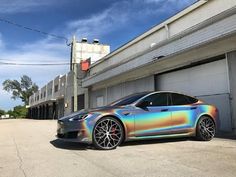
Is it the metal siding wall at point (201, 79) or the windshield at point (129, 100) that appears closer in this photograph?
the windshield at point (129, 100)

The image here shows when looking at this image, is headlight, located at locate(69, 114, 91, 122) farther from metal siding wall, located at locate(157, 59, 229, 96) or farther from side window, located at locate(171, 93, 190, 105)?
metal siding wall, located at locate(157, 59, 229, 96)

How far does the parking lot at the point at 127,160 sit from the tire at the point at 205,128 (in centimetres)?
40

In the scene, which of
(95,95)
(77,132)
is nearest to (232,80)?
(77,132)

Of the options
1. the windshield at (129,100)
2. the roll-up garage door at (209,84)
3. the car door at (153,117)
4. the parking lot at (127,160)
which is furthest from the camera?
the roll-up garage door at (209,84)

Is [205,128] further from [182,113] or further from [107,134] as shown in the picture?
[107,134]

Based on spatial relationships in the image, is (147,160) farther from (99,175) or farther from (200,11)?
(200,11)

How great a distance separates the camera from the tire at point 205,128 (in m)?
8.29

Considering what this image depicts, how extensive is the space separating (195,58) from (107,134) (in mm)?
6464

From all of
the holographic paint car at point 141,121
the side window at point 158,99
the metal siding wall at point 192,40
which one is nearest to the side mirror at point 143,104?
the holographic paint car at point 141,121

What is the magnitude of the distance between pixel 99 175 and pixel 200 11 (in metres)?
10.3

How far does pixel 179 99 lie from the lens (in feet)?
27.7

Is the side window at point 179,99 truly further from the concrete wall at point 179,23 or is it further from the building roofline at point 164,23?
the building roofline at point 164,23

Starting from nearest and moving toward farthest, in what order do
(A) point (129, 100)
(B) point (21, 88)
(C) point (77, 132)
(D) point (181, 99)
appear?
(C) point (77, 132) < (A) point (129, 100) < (D) point (181, 99) < (B) point (21, 88)

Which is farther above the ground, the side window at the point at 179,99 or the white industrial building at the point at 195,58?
the white industrial building at the point at 195,58
